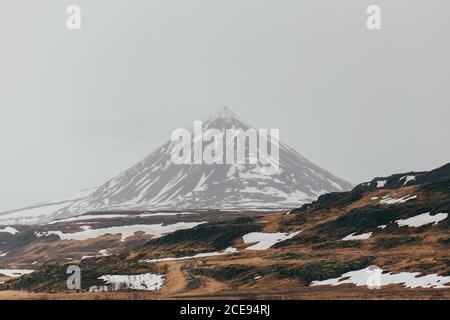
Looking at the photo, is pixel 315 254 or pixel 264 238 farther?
pixel 264 238


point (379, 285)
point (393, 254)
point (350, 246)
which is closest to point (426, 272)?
point (379, 285)

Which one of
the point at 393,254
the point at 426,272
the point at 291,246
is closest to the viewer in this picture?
the point at 426,272

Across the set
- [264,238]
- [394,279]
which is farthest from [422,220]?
[394,279]

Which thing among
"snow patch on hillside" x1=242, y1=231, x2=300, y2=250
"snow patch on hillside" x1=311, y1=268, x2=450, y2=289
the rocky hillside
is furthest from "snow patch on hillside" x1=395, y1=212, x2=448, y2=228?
"snow patch on hillside" x1=311, y1=268, x2=450, y2=289

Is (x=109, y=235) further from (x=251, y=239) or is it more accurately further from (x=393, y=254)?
(x=393, y=254)

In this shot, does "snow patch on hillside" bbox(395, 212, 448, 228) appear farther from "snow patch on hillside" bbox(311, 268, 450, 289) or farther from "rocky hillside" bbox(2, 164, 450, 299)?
"snow patch on hillside" bbox(311, 268, 450, 289)

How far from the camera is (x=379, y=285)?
60.4m

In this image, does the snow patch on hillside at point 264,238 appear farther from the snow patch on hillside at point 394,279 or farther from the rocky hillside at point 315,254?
the snow patch on hillside at point 394,279

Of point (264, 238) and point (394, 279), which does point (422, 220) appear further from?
point (394, 279)

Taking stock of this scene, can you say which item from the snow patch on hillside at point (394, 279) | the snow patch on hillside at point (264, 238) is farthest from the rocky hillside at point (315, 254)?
the snow patch on hillside at point (264, 238)
